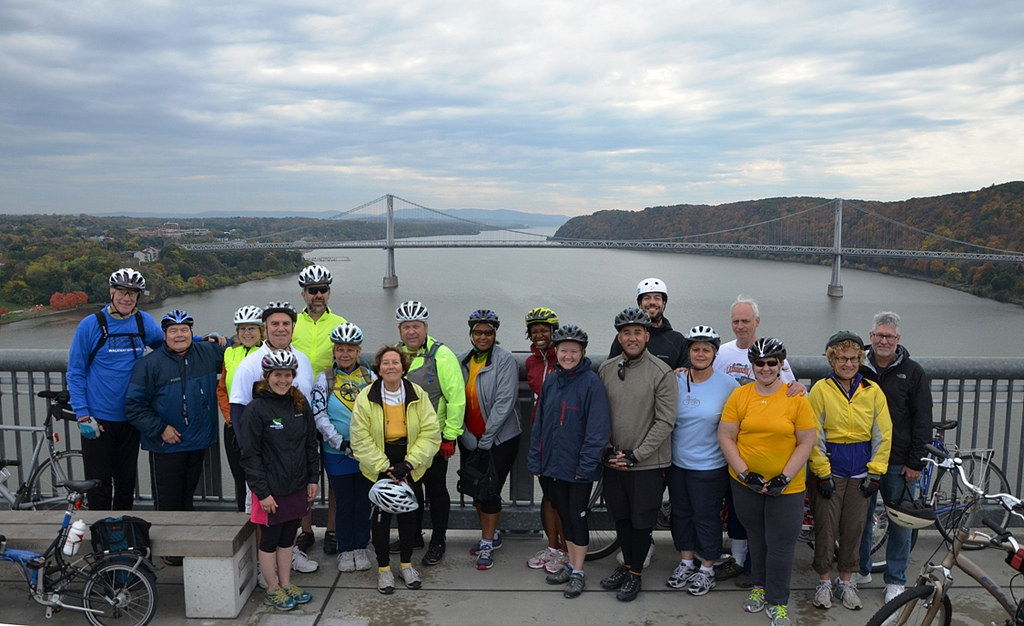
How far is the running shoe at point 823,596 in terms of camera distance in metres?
4.02

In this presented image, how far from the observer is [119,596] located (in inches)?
145

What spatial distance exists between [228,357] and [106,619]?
1.61 meters

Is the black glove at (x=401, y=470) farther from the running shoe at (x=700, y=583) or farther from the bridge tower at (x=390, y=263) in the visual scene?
the bridge tower at (x=390, y=263)

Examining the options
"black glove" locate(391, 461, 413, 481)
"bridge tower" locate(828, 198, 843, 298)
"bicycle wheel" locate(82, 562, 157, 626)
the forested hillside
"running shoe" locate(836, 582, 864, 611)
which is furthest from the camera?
"bridge tower" locate(828, 198, 843, 298)

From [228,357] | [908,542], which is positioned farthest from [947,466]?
[228,357]

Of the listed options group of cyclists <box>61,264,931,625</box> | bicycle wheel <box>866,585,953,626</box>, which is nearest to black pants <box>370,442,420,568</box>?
group of cyclists <box>61,264,931,625</box>

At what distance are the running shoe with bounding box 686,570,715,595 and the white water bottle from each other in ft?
11.3

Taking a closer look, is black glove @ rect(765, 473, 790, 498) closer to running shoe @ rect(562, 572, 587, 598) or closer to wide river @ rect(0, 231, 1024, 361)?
Answer: running shoe @ rect(562, 572, 587, 598)

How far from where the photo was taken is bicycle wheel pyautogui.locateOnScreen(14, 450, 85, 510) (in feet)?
15.9

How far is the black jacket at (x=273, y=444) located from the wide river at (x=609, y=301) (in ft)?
69.8

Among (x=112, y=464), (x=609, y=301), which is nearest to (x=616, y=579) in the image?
(x=112, y=464)

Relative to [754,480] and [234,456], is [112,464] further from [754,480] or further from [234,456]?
[754,480]

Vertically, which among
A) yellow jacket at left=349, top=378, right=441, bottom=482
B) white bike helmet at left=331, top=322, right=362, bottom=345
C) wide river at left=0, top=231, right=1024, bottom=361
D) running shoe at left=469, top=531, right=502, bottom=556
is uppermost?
white bike helmet at left=331, top=322, right=362, bottom=345

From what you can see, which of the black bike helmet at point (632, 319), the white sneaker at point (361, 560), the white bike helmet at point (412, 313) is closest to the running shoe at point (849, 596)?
the black bike helmet at point (632, 319)
